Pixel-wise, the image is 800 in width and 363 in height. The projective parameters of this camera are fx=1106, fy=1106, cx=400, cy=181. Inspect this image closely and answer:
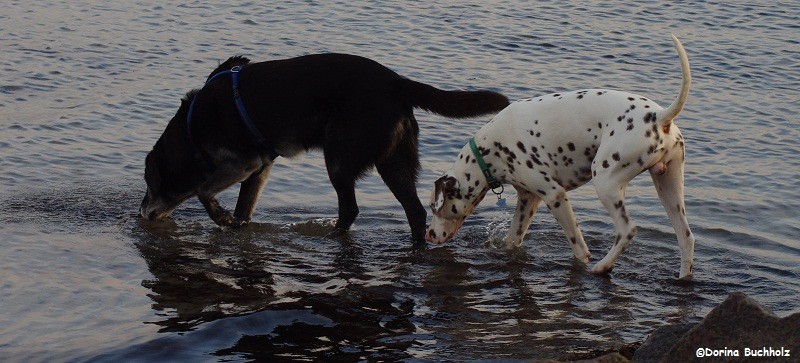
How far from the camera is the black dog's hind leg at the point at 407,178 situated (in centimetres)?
785

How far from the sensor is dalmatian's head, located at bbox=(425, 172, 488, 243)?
7.66 m

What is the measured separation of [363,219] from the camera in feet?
29.1

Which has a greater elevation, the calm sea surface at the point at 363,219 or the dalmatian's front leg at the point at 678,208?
the dalmatian's front leg at the point at 678,208

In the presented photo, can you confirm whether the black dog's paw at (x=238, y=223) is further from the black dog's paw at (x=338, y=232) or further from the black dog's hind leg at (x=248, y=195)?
the black dog's paw at (x=338, y=232)

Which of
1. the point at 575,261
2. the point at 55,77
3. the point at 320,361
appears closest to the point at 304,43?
the point at 55,77

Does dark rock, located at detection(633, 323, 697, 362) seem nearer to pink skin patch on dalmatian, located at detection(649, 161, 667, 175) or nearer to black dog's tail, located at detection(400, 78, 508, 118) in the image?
pink skin patch on dalmatian, located at detection(649, 161, 667, 175)

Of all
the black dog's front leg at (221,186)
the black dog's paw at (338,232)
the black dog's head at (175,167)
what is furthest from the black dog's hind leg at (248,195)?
the black dog's paw at (338,232)

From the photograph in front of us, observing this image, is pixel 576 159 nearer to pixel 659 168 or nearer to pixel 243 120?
pixel 659 168

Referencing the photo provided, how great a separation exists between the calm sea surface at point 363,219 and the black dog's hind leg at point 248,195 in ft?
0.60

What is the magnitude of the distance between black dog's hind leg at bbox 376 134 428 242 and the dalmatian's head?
6.5 inches
